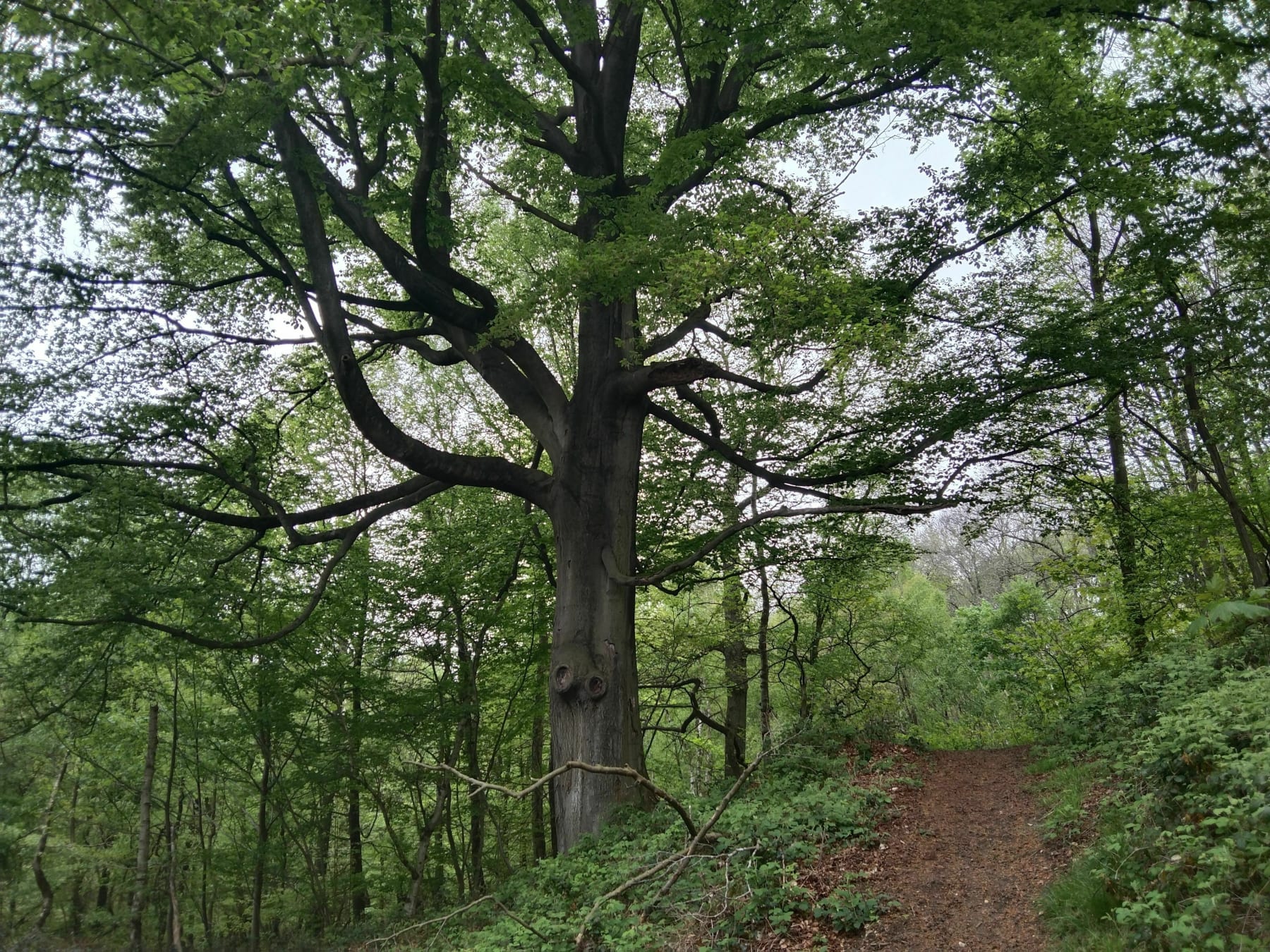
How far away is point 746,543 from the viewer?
10445mm

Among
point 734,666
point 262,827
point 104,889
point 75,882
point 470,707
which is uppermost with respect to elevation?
point 734,666

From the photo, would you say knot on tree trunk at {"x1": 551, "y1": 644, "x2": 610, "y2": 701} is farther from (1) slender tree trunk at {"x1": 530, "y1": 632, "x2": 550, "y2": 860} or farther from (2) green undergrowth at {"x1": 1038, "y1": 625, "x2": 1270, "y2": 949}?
(1) slender tree trunk at {"x1": 530, "y1": 632, "x2": 550, "y2": 860}

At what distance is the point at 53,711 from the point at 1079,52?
41.3 ft

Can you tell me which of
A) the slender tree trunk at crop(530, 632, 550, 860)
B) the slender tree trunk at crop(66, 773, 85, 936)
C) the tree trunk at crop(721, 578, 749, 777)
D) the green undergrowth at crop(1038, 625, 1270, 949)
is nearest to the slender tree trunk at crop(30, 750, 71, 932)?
the slender tree trunk at crop(66, 773, 85, 936)

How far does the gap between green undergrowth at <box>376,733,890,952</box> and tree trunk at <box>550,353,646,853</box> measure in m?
0.52

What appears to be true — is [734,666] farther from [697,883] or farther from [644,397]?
[697,883]

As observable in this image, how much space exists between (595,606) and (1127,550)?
27.6 ft

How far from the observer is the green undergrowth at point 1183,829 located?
297cm

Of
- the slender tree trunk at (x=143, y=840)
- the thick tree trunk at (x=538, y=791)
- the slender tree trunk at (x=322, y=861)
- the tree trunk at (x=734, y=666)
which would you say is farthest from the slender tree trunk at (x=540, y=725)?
the slender tree trunk at (x=143, y=840)

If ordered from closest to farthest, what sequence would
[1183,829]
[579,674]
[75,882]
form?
1. [1183,829]
2. [579,674]
3. [75,882]

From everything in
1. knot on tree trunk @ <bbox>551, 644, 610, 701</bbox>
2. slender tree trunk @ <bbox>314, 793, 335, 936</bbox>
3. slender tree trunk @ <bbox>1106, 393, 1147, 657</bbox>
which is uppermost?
slender tree trunk @ <bbox>1106, 393, 1147, 657</bbox>

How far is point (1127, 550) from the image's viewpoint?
→ 35.6 ft

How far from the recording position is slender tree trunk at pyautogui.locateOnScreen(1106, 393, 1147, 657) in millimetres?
9930

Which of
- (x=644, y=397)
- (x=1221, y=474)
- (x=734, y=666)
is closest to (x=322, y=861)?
(x=734, y=666)
